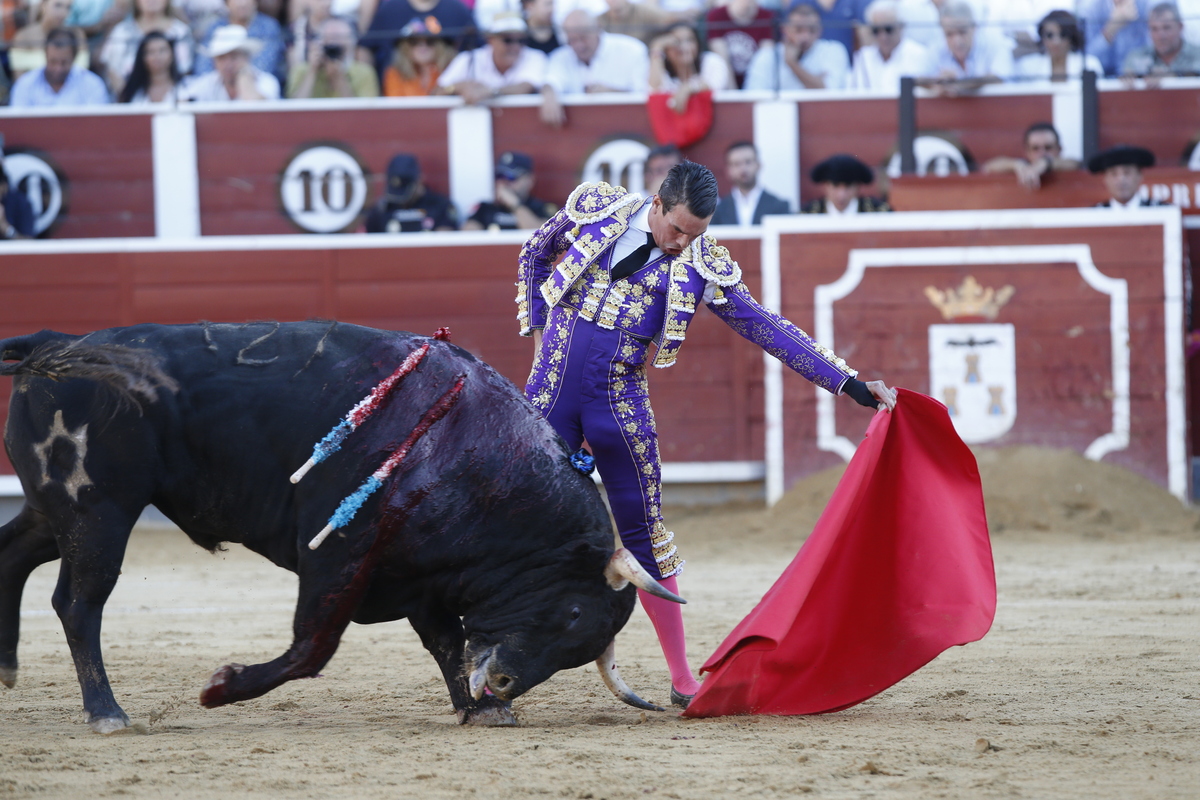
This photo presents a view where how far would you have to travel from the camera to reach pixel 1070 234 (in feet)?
22.6

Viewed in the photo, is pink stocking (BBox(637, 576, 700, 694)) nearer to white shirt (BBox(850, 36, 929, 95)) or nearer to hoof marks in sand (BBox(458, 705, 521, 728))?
hoof marks in sand (BBox(458, 705, 521, 728))

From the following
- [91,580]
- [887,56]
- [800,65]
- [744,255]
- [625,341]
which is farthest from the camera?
[800,65]

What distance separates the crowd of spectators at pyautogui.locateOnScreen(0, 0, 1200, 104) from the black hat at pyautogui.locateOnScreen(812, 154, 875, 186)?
652mm

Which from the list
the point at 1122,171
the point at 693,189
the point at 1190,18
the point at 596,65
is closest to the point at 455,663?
the point at 693,189

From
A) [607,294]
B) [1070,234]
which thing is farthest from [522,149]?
[607,294]

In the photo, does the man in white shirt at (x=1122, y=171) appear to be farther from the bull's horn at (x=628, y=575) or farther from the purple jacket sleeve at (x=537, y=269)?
the bull's horn at (x=628, y=575)

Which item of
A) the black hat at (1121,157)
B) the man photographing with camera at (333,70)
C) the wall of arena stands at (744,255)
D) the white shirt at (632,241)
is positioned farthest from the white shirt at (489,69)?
the white shirt at (632,241)

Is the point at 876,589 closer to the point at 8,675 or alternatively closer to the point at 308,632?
the point at 308,632

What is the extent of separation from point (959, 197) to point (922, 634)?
171 inches

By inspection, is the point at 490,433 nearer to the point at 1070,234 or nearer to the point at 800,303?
the point at 800,303

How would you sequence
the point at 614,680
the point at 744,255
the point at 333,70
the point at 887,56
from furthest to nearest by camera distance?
the point at 333,70, the point at 887,56, the point at 744,255, the point at 614,680

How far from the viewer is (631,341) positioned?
3.18 meters

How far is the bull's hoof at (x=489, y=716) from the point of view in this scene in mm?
2959

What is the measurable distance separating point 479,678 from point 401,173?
15.7ft
